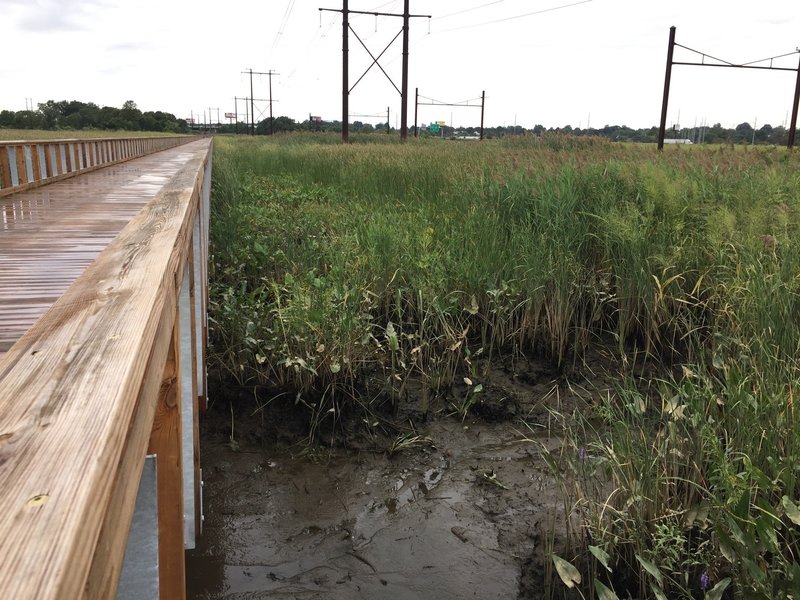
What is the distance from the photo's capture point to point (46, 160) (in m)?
11.7

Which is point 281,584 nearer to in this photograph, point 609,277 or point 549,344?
point 549,344

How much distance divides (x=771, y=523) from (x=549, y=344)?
3.11m

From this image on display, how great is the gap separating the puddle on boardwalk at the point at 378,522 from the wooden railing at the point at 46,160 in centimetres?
705

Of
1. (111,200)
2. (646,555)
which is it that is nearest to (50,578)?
(646,555)

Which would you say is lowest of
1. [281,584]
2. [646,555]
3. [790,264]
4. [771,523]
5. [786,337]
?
[281,584]

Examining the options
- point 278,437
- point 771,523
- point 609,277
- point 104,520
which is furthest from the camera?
point 609,277

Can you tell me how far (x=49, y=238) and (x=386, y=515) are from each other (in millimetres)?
3360

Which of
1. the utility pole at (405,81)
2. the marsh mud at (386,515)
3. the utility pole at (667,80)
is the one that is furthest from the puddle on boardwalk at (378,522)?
the utility pole at (405,81)

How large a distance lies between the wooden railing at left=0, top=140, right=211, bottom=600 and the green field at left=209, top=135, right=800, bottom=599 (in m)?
1.68

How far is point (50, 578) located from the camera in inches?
23.8

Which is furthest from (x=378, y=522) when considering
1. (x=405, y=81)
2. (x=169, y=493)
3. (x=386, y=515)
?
(x=405, y=81)

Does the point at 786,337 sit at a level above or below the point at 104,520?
below

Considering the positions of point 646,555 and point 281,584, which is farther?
point 281,584

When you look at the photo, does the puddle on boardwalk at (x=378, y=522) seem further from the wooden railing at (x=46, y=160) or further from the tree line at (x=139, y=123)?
the tree line at (x=139, y=123)
